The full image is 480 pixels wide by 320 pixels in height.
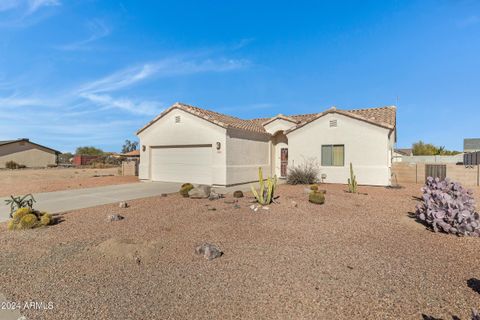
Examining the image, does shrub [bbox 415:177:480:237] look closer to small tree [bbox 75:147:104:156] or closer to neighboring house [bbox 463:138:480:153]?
neighboring house [bbox 463:138:480:153]

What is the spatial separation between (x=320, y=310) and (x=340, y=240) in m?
2.77

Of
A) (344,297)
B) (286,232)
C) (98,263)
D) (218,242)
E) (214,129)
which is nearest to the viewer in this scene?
(344,297)

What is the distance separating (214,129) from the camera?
15008mm

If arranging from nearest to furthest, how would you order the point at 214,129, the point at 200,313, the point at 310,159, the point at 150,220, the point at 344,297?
1. the point at 200,313
2. the point at 344,297
3. the point at 150,220
4. the point at 214,129
5. the point at 310,159

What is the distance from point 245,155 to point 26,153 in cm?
4335

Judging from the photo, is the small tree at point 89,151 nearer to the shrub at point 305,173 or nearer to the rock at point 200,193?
the shrub at point 305,173

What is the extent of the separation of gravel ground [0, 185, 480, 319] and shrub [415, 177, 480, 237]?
0.33m

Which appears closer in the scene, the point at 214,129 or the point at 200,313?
the point at 200,313

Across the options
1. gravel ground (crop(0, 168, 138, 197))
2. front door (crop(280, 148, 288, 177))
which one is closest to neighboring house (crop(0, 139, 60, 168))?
gravel ground (crop(0, 168, 138, 197))

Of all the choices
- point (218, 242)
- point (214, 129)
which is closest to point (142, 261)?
point (218, 242)

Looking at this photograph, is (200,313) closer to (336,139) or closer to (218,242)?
(218,242)

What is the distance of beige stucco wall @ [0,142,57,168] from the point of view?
3944 centimetres

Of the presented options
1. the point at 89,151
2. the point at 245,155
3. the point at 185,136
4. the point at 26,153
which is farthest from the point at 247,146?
the point at 89,151

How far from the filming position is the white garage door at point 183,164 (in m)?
15.6
